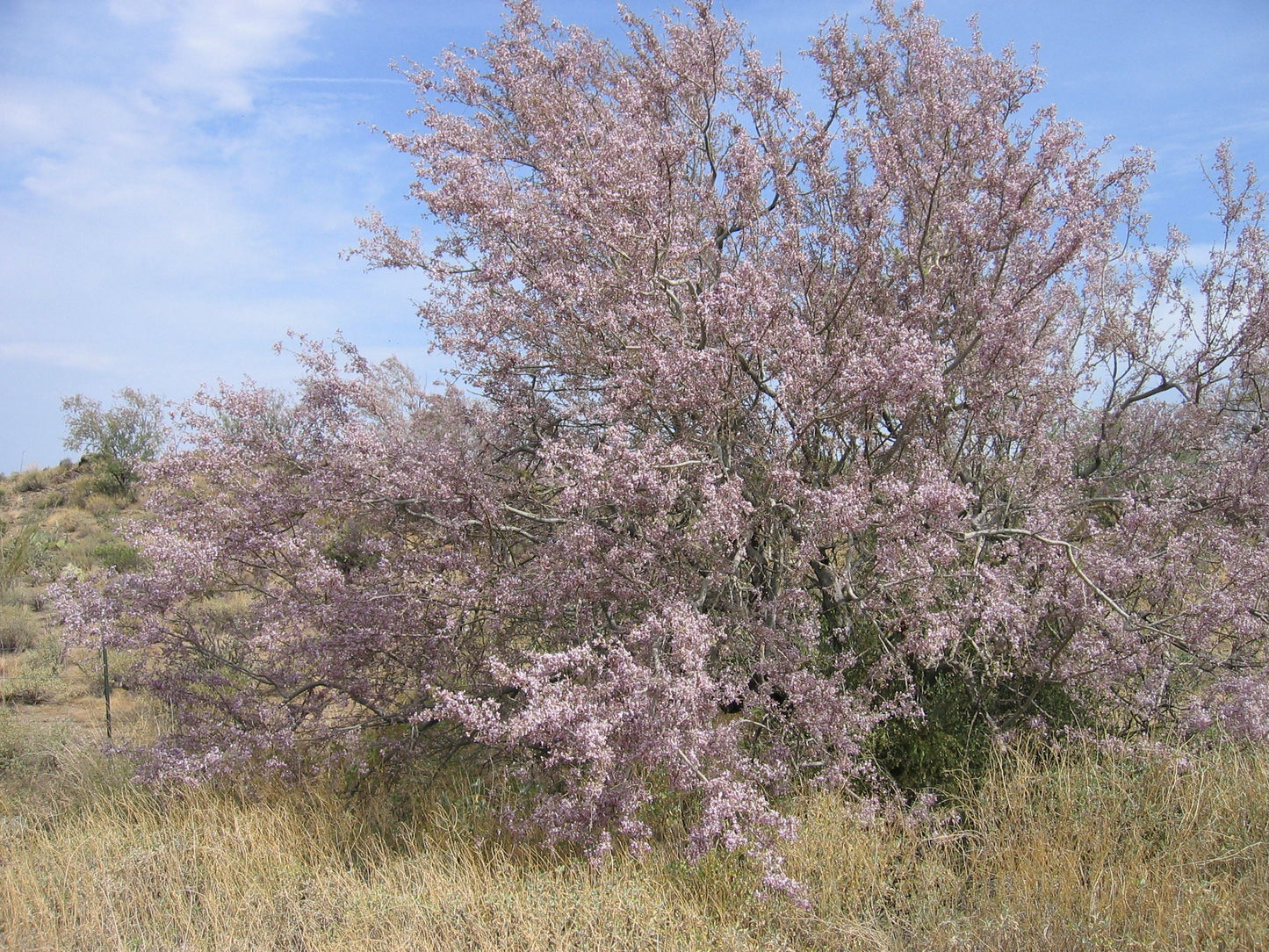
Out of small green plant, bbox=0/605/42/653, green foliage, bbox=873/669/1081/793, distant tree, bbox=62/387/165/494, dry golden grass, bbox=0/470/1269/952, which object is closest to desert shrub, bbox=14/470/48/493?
distant tree, bbox=62/387/165/494

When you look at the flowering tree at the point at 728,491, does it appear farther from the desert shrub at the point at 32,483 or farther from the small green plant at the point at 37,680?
the desert shrub at the point at 32,483

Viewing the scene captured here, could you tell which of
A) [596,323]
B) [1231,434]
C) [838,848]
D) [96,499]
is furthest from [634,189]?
[96,499]

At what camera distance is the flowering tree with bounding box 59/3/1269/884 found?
14.3 feet

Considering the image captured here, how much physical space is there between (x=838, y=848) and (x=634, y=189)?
142 inches

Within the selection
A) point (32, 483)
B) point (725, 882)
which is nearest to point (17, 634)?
point (725, 882)

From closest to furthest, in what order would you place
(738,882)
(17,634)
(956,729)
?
(738,882), (956,729), (17,634)

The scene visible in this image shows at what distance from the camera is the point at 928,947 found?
143 inches

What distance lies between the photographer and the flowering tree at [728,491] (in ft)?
14.3

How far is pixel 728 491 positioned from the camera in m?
4.18

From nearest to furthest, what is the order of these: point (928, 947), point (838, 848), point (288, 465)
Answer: point (928, 947) < point (838, 848) < point (288, 465)

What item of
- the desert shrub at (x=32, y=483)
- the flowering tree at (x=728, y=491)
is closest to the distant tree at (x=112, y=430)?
the desert shrub at (x=32, y=483)

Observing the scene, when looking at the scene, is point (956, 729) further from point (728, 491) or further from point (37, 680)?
point (37, 680)

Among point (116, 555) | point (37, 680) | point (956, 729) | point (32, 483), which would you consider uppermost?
point (32, 483)

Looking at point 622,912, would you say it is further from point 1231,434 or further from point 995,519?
point 1231,434
